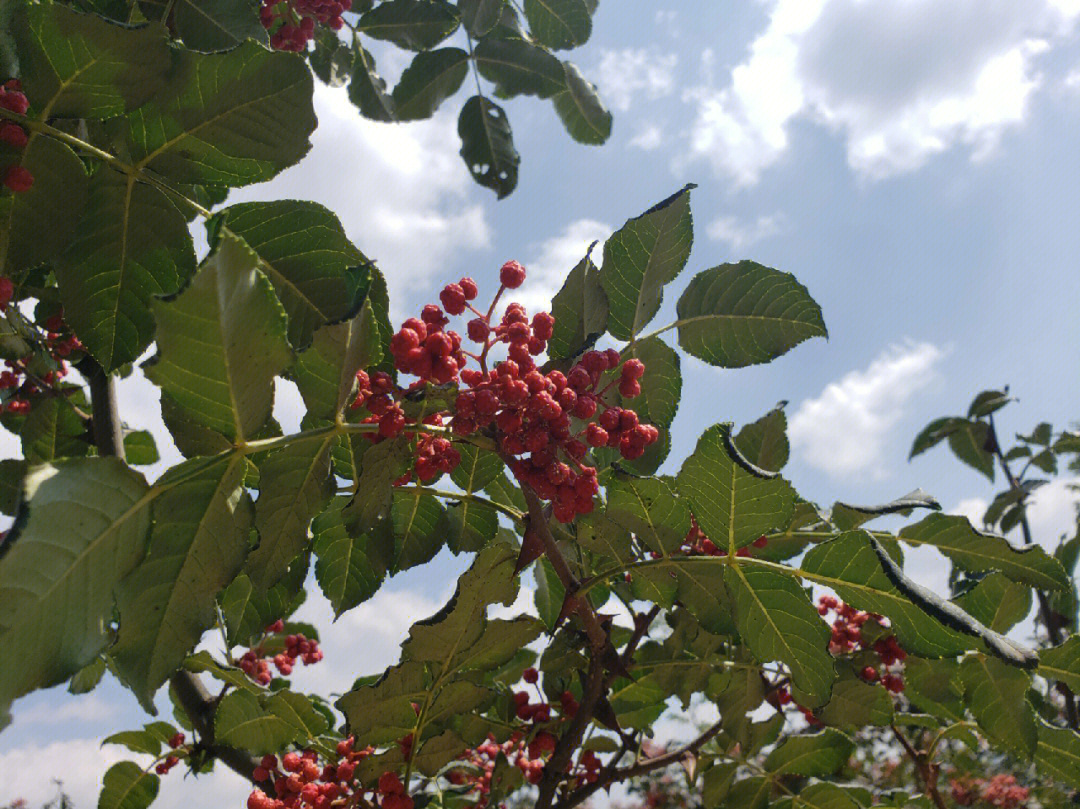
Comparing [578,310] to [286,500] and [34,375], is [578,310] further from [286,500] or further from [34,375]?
[34,375]

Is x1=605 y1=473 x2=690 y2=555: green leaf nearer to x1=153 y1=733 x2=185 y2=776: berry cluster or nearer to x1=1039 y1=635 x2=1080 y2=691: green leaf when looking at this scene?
x1=1039 y1=635 x2=1080 y2=691: green leaf

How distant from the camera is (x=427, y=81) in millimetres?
2666

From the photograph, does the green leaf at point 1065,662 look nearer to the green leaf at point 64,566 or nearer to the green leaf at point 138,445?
the green leaf at point 64,566

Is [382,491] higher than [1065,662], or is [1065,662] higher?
[1065,662]

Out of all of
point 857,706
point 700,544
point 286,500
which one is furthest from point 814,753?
point 286,500

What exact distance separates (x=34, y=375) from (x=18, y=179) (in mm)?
1289

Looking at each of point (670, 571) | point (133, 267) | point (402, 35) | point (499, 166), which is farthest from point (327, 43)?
point (670, 571)

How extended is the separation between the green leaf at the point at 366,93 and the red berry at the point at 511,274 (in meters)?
1.53

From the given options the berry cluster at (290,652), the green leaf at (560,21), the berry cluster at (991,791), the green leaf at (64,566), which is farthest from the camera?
the berry cluster at (991,791)

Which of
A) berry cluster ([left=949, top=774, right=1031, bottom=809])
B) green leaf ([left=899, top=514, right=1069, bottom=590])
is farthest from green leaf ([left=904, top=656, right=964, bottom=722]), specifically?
berry cluster ([left=949, top=774, right=1031, bottom=809])

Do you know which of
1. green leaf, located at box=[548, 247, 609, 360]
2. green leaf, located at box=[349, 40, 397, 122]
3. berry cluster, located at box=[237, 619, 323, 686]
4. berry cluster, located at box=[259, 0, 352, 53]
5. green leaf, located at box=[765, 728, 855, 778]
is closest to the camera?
green leaf, located at box=[548, 247, 609, 360]

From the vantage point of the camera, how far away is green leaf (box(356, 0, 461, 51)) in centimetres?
257

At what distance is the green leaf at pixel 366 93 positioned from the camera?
2.88 m

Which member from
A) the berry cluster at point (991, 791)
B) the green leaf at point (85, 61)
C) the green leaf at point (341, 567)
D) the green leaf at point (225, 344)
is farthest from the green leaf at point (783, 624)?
the berry cluster at point (991, 791)
